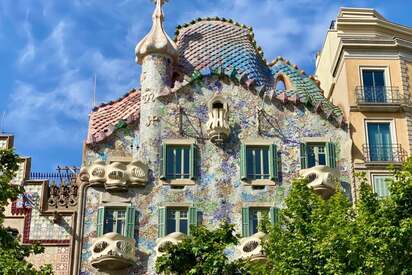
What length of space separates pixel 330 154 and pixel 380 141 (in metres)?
2.05

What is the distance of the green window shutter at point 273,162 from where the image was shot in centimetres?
3303

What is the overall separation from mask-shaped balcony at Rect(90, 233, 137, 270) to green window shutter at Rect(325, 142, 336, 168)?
8.15 metres

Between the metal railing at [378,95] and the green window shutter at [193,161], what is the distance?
6.69m

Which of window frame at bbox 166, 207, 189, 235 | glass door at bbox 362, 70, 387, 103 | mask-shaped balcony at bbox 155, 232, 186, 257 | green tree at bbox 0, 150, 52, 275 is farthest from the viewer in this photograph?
glass door at bbox 362, 70, 387, 103

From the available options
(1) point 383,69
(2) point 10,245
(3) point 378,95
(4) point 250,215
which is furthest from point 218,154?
(2) point 10,245

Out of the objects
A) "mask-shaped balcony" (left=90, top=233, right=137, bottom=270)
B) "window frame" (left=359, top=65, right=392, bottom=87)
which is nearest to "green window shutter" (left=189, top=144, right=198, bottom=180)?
"mask-shaped balcony" (left=90, top=233, right=137, bottom=270)

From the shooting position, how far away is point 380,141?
1331 inches

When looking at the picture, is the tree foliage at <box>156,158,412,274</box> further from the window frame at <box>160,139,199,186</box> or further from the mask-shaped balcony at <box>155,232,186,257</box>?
the window frame at <box>160,139,199,186</box>

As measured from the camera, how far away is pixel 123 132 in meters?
34.4

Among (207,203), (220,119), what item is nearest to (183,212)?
(207,203)

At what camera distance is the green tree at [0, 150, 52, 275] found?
22906 mm

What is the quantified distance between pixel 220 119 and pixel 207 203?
11.0ft

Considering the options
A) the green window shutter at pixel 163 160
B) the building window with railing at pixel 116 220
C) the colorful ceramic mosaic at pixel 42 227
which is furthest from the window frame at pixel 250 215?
the colorful ceramic mosaic at pixel 42 227

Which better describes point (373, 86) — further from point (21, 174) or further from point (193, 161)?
point (21, 174)
